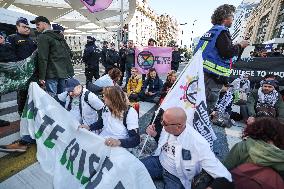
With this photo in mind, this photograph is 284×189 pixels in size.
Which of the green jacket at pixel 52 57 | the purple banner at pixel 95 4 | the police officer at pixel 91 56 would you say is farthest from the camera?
the purple banner at pixel 95 4

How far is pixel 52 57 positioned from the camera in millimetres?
4711

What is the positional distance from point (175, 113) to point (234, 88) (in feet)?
22.4

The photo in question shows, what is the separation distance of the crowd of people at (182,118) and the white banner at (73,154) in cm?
16

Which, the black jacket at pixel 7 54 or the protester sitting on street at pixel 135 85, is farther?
the protester sitting on street at pixel 135 85

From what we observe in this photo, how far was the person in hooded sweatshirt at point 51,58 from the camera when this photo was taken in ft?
14.8

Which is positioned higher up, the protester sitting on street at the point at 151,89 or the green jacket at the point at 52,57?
the green jacket at the point at 52,57

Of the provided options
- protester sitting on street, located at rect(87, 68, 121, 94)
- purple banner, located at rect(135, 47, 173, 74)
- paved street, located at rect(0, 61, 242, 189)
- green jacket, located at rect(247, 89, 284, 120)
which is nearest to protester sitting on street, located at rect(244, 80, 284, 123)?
green jacket, located at rect(247, 89, 284, 120)

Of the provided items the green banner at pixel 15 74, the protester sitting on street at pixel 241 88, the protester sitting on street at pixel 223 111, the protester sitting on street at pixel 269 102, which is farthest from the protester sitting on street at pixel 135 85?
the green banner at pixel 15 74

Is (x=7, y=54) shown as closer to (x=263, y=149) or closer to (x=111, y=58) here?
(x=263, y=149)

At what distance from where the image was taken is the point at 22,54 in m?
4.82

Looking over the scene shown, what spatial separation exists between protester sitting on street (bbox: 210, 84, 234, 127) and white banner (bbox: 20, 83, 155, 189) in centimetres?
361

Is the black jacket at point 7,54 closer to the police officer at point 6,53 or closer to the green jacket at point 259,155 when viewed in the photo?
the police officer at point 6,53

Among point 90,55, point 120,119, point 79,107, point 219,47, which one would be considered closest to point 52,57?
point 79,107

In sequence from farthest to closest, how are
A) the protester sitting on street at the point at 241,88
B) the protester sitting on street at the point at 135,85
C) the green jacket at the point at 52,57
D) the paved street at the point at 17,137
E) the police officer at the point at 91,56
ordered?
the police officer at the point at 91,56, the protester sitting on street at the point at 241,88, the protester sitting on street at the point at 135,85, the green jacket at the point at 52,57, the paved street at the point at 17,137
